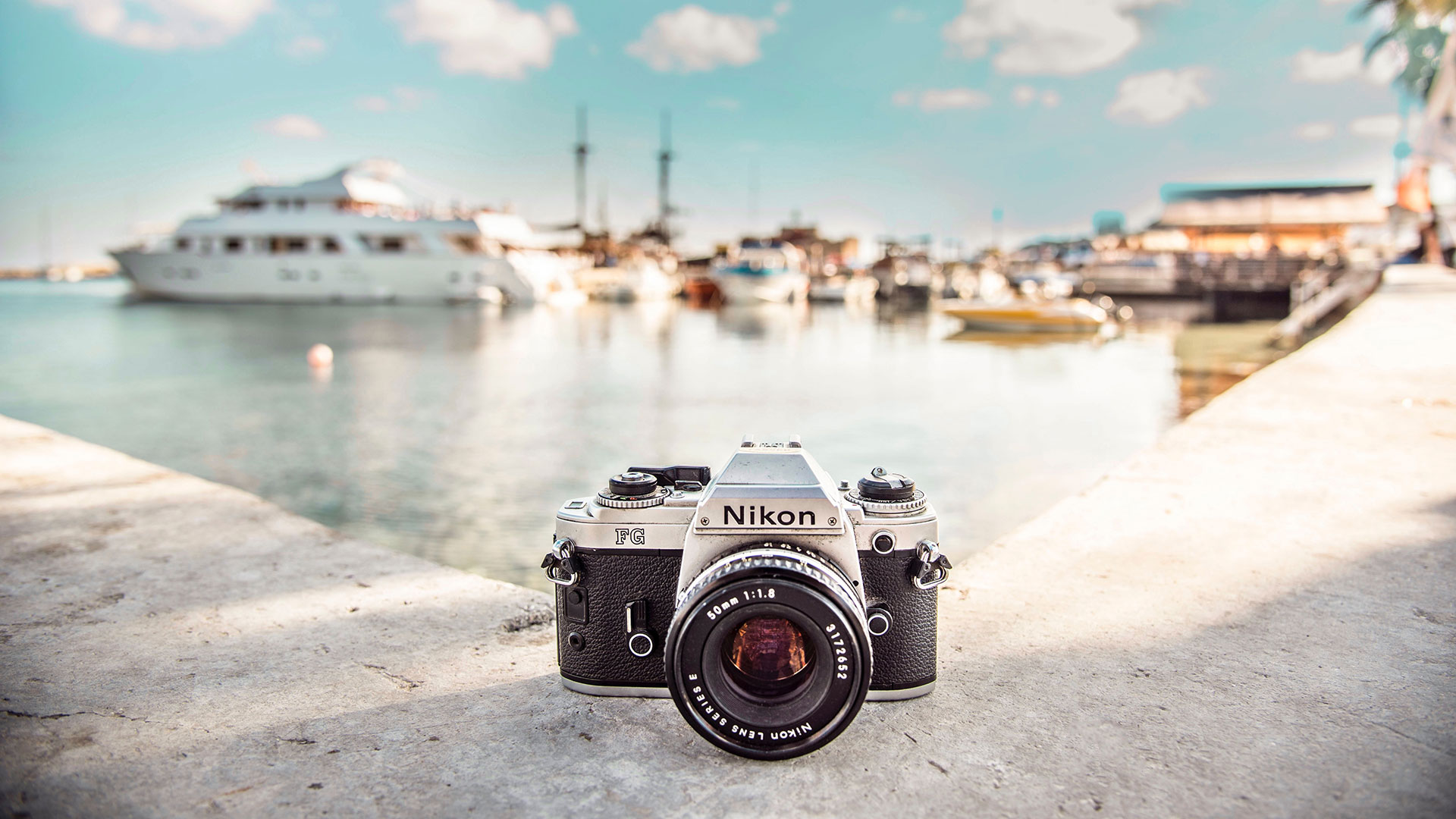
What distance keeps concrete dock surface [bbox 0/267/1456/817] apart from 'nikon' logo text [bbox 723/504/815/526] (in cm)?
43

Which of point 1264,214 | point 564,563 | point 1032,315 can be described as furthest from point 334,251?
point 1264,214

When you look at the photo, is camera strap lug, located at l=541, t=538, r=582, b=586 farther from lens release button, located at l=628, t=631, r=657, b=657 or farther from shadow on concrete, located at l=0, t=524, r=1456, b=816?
shadow on concrete, located at l=0, t=524, r=1456, b=816

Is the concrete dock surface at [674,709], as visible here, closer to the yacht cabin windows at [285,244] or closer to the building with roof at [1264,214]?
the yacht cabin windows at [285,244]

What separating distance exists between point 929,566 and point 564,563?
671 millimetres

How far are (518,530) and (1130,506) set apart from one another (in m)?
4.57

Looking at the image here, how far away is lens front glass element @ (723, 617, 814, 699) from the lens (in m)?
1.54

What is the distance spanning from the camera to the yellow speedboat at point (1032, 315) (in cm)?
2500

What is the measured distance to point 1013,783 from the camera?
141 centimetres

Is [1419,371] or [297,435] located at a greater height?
[1419,371]

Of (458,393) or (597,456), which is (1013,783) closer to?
(597,456)

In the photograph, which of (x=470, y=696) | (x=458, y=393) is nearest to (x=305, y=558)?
(x=470, y=696)

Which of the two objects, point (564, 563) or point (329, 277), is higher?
point (329, 277)

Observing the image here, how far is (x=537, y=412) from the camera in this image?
12.8m

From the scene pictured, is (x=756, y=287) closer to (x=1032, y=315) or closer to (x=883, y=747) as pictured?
(x=1032, y=315)
